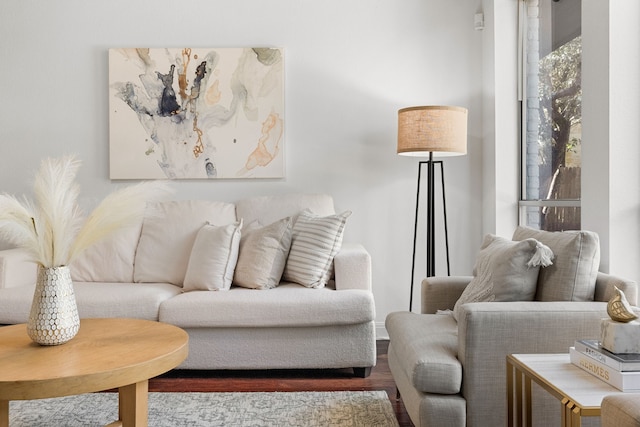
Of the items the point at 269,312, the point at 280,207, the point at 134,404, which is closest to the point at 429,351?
the point at 134,404

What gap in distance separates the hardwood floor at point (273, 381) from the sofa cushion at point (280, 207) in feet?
3.35

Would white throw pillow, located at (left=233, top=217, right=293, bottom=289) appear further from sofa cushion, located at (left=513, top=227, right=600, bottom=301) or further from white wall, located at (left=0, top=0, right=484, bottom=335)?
sofa cushion, located at (left=513, top=227, right=600, bottom=301)

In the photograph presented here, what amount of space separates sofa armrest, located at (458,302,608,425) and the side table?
10cm

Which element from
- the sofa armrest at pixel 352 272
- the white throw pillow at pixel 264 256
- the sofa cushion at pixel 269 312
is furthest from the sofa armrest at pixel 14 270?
the sofa armrest at pixel 352 272

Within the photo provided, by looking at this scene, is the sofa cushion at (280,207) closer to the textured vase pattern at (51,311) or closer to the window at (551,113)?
the window at (551,113)

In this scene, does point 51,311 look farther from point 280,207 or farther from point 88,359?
point 280,207

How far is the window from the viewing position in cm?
301

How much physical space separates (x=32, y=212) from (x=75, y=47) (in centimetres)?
237

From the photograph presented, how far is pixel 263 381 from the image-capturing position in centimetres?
303

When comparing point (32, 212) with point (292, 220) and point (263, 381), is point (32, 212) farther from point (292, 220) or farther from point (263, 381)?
point (292, 220)

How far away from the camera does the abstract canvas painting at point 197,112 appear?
397cm

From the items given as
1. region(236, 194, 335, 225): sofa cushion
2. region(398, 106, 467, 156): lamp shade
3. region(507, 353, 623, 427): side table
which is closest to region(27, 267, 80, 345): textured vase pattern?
region(507, 353, 623, 427): side table

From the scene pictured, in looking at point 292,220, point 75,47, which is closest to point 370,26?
point 292,220

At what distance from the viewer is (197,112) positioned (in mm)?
3982
